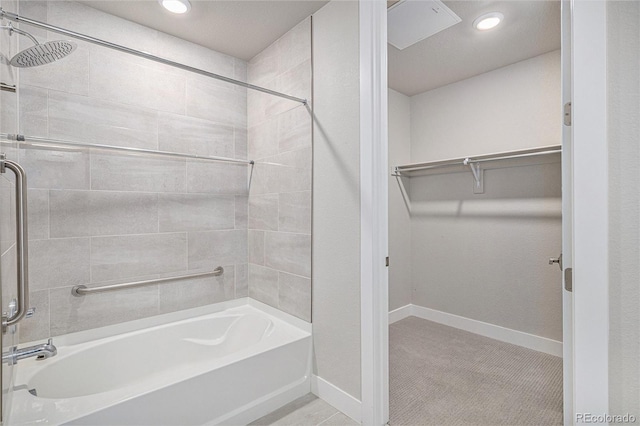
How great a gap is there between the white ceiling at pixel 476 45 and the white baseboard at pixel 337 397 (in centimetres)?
249

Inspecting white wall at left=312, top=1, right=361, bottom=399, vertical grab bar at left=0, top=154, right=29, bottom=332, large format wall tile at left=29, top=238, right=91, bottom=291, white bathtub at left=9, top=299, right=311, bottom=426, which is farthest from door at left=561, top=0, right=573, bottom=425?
large format wall tile at left=29, top=238, right=91, bottom=291

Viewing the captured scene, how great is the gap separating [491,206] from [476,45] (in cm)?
141

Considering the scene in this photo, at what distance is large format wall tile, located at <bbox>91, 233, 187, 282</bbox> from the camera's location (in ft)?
6.29

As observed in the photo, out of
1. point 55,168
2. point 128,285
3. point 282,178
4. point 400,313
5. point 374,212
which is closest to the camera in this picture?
point 374,212

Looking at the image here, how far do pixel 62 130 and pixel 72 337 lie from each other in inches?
48.8

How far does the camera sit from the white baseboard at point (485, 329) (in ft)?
8.29

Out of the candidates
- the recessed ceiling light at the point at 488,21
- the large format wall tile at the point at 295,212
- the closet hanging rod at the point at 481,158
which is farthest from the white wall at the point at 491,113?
the large format wall tile at the point at 295,212

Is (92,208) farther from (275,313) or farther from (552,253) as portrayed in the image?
(552,253)

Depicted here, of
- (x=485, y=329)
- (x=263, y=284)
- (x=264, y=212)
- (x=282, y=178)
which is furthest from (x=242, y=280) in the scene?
(x=485, y=329)

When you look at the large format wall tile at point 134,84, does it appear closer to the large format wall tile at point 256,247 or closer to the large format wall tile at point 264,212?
the large format wall tile at point 264,212

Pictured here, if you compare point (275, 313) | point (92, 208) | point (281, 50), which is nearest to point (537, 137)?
point (281, 50)

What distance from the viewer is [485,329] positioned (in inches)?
114

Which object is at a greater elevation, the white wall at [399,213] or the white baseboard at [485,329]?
the white wall at [399,213]

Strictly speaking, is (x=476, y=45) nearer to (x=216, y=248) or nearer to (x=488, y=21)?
(x=488, y=21)
